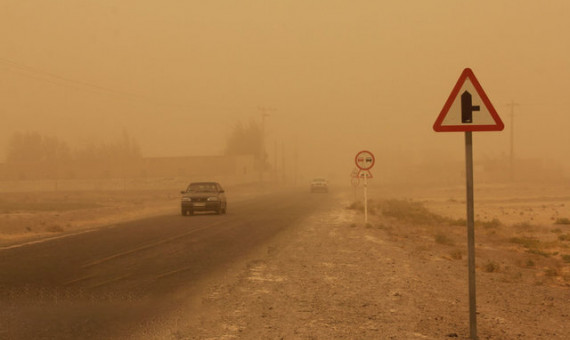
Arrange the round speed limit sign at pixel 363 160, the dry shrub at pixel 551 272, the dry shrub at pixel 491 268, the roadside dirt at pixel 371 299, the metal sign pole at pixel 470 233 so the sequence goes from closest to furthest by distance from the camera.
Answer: the metal sign pole at pixel 470 233, the roadside dirt at pixel 371 299, the dry shrub at pixel 551 272, the dry shrub at pixel 491 268, the round speed limit sign at pixel 363 160

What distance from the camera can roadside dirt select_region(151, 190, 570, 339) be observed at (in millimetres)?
5934

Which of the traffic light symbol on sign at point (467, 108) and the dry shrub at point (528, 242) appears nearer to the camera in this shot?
the traffic light symbol on sign at point (467, 108)

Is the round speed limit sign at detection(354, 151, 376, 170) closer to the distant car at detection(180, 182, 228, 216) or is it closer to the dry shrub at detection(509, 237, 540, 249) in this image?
the dry shrub at detection(509, 237, 540, 249)

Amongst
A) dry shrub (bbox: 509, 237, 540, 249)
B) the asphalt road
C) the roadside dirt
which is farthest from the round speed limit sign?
the roadside dirt

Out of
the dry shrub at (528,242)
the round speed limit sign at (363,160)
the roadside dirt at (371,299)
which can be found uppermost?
the round speed limit sign at (363,160)

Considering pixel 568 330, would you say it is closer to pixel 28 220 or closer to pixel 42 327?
pixel 42 327

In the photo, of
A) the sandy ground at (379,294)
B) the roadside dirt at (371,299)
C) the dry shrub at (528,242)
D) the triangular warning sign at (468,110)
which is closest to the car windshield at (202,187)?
the sandy ground at (379,294)

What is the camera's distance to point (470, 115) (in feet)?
18.0

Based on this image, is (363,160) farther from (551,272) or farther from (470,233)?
(470,233)

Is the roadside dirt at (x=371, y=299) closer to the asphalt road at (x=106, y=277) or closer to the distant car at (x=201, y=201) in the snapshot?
the asphalt road at (x=106, y=277)

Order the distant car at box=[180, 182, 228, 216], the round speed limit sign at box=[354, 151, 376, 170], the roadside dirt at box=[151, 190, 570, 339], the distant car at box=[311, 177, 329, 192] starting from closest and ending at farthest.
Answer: the roadside dirt at box=[151, 190, 570, 339] < the round speed limit sign at box=[354, 151, 376, 170] < the distant car at box=[180, 182, 228, 216] < the distant car at box=[311, 177, 329, 192]

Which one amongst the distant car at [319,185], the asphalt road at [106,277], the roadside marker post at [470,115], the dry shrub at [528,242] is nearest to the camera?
the roadside marker post at [470,115]

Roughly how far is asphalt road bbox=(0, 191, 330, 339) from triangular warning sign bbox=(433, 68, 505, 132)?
14.1ft

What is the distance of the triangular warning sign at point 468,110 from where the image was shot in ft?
17.9
